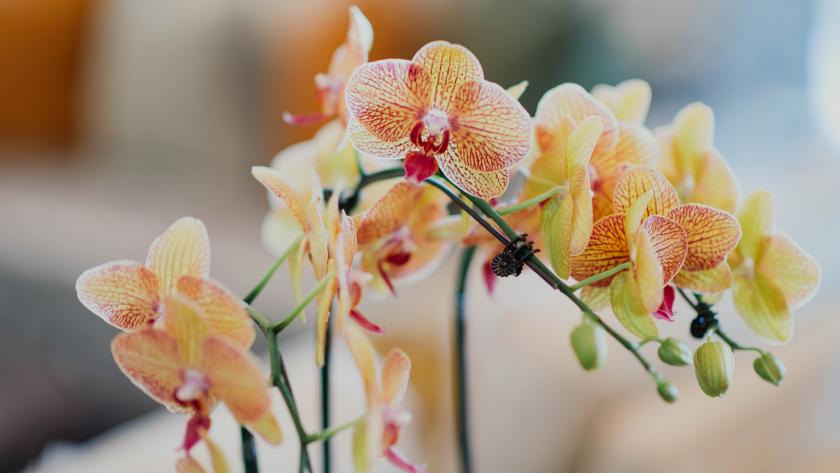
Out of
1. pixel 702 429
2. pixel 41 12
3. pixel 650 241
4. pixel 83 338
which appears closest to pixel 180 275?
pixel 650 241

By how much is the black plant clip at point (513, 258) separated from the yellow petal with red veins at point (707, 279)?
2.6 inches

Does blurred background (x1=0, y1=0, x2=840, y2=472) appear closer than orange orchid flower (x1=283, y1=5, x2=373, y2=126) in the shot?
No

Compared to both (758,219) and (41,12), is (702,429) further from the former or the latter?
(41,12)

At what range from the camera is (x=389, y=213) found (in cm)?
35

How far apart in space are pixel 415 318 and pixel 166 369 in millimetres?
1008

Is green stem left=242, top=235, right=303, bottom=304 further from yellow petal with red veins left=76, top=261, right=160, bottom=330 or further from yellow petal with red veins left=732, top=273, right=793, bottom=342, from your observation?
yellow petal with red veins left=732, top=273, right=793, bottom=342

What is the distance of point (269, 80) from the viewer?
1.88 meters

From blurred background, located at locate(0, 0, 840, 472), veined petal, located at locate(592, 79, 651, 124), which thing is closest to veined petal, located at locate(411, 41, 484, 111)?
veined petal, located at locate(592, 79, 651, 124)

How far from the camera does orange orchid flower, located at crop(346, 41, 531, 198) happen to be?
299mm

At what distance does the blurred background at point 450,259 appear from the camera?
1011mm

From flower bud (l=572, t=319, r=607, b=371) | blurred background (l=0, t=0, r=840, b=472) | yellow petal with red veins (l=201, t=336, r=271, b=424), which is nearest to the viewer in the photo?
yellow petal with red veins (l=201, t=336, r=271, b=424)

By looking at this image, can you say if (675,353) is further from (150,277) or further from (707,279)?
(150,277)

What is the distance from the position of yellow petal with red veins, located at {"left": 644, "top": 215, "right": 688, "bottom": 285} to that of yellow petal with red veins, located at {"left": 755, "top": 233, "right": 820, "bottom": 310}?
67mm

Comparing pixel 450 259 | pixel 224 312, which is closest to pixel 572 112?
pixel 224 312
